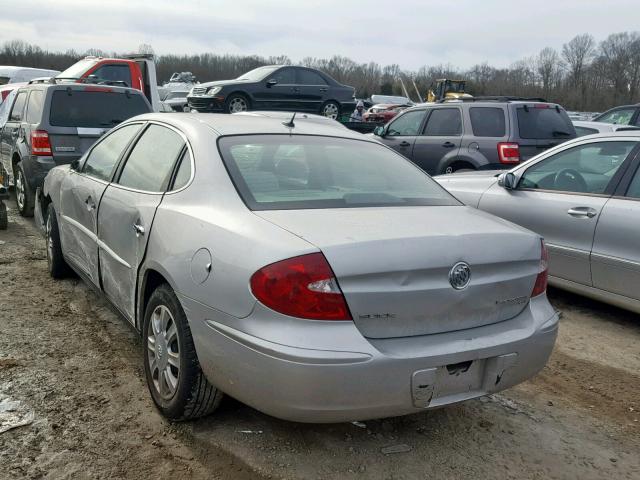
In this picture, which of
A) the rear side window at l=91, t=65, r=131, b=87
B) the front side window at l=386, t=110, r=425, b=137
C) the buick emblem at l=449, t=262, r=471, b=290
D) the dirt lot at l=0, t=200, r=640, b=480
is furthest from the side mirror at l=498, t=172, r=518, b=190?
the rear side window at l=91, t=65, r=131, b=87

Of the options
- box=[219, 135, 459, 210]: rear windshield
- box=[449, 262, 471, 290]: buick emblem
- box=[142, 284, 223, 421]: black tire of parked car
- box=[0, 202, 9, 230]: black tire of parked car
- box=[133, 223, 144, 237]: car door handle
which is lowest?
box=[0, 202, 9, 230]: black tire of parked car

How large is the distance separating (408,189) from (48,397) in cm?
229

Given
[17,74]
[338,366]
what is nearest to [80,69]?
[17,74]

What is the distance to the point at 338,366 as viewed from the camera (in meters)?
2.39

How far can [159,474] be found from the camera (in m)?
2.69

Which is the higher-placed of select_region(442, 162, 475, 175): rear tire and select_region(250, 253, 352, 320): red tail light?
select_region(250, 253, 352, 320): red tail light

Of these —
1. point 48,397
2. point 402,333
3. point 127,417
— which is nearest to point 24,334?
point 48,397

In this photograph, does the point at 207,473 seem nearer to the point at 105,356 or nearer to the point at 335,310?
the point at 335,310

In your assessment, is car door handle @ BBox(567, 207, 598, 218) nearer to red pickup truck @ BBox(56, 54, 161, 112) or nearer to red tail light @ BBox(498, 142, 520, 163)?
red tail light @ BBox(498, 142, 520, 163)

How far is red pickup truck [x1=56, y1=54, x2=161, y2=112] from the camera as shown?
12914mm

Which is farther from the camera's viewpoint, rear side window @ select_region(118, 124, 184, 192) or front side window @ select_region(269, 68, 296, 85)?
front side window @ select_region(269, 68, 296, 85)

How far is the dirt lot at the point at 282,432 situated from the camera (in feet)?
9.08

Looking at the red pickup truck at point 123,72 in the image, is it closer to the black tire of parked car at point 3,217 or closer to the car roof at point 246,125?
the black tire of parked car at point 3,217

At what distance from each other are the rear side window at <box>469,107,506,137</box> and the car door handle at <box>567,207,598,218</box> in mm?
3494
